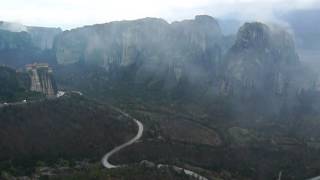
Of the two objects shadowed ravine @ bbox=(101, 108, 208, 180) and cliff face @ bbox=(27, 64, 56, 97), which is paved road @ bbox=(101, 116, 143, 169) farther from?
cliff face @ bbox=(27, 64, 56, 97)

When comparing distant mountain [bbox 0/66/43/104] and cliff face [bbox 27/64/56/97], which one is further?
cliff face [bbox 27/64/56/97]

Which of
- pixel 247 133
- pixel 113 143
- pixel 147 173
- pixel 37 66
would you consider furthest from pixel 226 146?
pixel 37 66

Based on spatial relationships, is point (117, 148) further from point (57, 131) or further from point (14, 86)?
point (14, 86)

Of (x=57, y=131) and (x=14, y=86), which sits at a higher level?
(x=14, y=86)

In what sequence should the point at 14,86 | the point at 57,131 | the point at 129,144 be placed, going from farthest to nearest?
the point at 14,86
the point at 129,144
the point at 57,131

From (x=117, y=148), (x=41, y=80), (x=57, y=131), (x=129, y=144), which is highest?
(x=41, y=80)

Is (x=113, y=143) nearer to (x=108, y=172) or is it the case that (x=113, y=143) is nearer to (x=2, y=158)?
(x=2, y=158)

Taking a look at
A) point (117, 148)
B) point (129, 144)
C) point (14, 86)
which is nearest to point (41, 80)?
point (14, 86)

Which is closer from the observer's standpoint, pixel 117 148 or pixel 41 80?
pixel 117 148

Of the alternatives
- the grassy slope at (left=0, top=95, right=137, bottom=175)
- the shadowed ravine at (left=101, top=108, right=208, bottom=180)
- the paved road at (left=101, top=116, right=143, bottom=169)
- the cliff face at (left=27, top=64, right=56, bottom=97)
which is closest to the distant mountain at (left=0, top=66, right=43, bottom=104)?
the cliff face at (left=27, top=64, right=56, bottom=97)
